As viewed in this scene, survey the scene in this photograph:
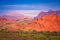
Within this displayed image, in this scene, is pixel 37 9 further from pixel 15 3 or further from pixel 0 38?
pixel 0 38

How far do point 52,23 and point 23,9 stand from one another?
949mm

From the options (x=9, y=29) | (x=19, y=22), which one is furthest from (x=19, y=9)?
(x=9, y=29)

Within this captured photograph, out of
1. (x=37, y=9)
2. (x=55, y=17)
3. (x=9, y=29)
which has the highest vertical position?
(x=37, y=9)

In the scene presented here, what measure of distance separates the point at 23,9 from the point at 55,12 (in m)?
0.94

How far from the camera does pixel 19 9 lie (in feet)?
13.9

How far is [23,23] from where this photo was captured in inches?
162

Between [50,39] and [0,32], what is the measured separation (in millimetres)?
1447

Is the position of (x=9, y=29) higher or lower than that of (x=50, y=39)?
higher

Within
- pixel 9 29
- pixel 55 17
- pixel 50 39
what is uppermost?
pixel 55 17

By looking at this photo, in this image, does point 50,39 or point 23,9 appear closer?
point 50,39

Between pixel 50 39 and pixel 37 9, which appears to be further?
pixel 37 9

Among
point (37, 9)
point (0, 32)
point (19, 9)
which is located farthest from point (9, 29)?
point (37, 9)

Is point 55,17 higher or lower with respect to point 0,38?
higher

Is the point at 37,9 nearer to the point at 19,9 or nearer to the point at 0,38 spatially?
the point at 19,9
